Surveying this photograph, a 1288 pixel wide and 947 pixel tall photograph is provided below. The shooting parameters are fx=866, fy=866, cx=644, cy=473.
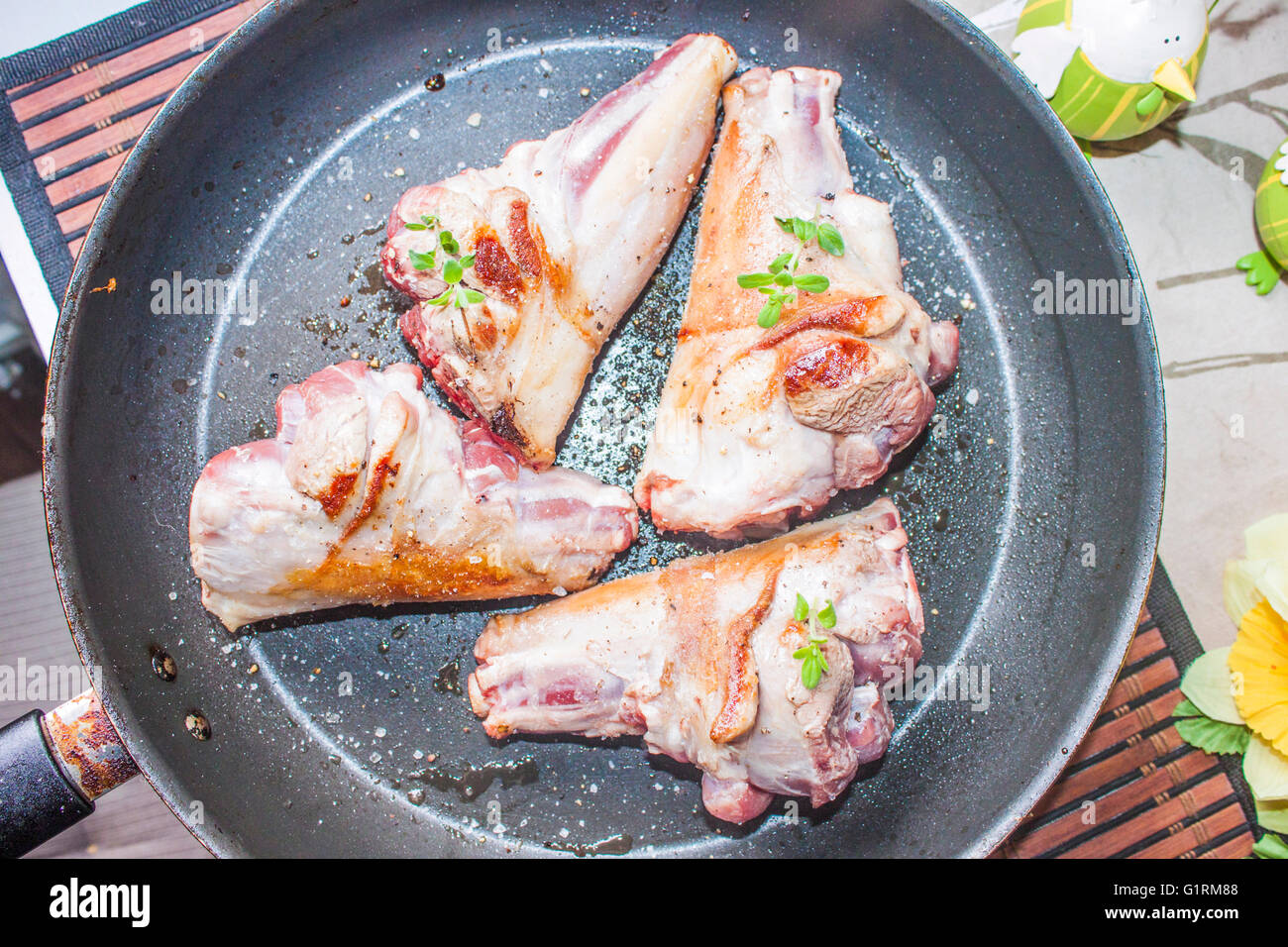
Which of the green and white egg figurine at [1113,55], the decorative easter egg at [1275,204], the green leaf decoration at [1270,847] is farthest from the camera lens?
the decorative easter egg at [1275,204]

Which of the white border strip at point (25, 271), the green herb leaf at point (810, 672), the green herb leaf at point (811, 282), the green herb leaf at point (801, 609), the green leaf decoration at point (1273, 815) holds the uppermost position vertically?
the white border strip at point (25, 271)

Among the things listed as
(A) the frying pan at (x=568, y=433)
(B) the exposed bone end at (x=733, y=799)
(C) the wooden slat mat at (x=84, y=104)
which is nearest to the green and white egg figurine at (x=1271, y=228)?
(A) the frying pan at (x=568, y=433)

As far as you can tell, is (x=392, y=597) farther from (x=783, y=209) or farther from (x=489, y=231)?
(x=783, y=209)

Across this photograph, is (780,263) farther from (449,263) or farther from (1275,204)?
(1275,204)

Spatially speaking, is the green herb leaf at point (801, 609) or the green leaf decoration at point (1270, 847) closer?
the green herb leaf at point (801, 609)

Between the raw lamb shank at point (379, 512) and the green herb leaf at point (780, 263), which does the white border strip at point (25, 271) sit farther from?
the green herb leaf at point (780, 263)

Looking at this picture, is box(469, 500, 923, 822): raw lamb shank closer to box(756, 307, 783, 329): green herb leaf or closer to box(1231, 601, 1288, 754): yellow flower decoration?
box(756, 307, 783, 329): green herb leaf

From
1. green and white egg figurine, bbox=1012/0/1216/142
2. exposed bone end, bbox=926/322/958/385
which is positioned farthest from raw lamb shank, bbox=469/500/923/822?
green and white egg figurine, bbox=1012/0/1216/142
